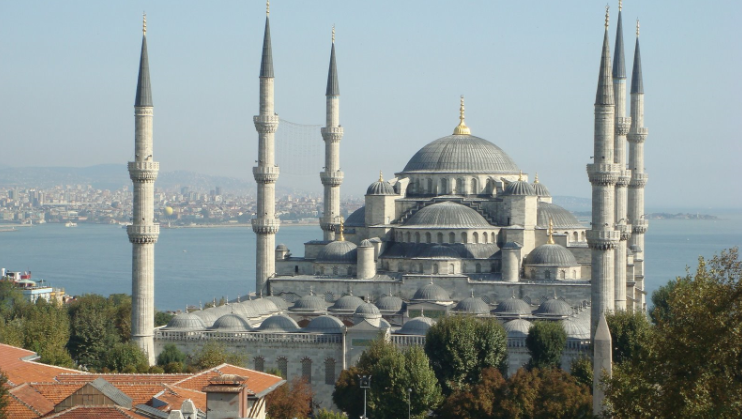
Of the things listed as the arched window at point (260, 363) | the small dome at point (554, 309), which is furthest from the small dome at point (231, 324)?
the small dome at point (554, 309)

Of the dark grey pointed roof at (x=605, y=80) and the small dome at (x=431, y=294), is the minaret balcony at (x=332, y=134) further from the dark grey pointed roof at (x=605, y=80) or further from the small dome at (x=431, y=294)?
the dark grey pointed roof at (x=605, y=80)

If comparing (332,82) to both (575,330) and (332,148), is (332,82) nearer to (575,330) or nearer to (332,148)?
(332,148)

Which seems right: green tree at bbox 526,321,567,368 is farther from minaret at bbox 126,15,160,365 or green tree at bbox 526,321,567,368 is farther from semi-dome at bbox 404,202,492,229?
minaret at bbox 126,15,160,365

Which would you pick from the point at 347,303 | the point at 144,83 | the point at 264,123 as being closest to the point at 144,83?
the point at 144,83

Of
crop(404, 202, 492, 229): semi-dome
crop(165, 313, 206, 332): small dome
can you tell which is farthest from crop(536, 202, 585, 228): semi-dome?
crop(165, 313, 206, 332): small dome

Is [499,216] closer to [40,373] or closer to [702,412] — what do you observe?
[40,373]
